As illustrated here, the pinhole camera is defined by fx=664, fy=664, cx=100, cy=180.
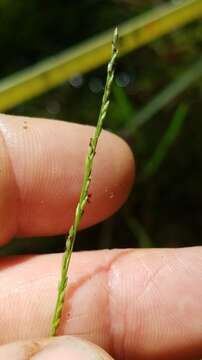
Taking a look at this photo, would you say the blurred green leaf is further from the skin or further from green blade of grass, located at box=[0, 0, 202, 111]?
the skin

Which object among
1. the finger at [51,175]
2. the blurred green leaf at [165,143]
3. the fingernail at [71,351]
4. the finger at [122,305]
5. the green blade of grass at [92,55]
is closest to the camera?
the fingernail at [71,351]

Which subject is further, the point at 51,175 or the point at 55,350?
the point at 51,175

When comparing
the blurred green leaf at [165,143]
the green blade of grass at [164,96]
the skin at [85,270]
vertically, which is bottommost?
the skin at [85,270]

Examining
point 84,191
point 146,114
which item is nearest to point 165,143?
point 146,114

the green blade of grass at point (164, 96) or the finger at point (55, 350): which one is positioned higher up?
the green blade of grass at point (164, 96)

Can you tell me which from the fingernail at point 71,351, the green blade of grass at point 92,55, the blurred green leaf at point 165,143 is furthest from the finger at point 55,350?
the blurred green leaf at point 165,143

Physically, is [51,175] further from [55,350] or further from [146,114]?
Answer: [146,114]

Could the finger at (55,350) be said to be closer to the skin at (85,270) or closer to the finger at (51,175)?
the skin at (85,270)
